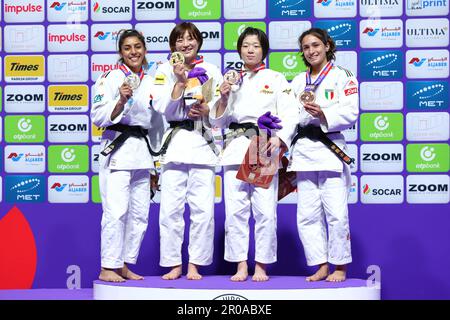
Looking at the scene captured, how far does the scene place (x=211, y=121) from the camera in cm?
525

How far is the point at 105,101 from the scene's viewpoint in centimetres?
528

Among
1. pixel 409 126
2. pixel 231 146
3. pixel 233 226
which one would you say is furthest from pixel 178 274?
pixel 409 126

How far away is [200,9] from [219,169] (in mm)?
1304

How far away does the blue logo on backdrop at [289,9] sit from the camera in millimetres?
6035

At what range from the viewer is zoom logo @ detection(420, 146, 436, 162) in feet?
19.7

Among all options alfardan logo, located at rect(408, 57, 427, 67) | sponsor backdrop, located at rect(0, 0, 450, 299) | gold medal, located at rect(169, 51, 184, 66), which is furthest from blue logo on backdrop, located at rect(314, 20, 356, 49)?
gold medal, located at rect(169, 51, 184, 66)

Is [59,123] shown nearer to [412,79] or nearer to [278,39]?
[278,39]

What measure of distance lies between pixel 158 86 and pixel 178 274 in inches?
53.2

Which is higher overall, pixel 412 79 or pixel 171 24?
pixel 171 24

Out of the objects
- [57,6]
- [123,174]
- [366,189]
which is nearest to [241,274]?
[123,174]

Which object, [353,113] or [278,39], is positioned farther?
[278,39]

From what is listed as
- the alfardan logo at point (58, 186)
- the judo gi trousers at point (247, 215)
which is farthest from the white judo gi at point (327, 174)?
the alfardan logo at point (58, 186)

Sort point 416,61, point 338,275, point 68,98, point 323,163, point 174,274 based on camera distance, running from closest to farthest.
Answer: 1. point 323,163
2. point 338,275
3. point 174,274
4. point 416,61
5. point 68,98

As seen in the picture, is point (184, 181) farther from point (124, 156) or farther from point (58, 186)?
point (58, 186)
